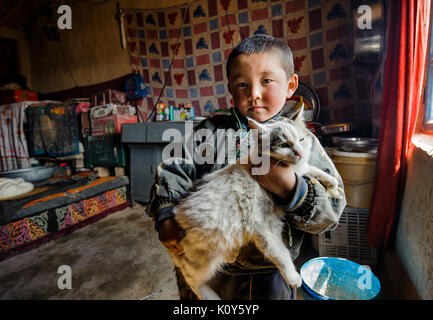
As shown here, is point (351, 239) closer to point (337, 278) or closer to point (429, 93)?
point (337, 278)

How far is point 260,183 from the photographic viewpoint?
2.27 ft

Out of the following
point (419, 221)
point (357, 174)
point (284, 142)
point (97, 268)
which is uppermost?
point (284, 142)

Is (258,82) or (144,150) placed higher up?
(258,82)

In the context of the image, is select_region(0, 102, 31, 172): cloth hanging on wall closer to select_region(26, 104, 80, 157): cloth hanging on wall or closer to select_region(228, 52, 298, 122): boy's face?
select_region(26, 104, 80, 157): cloth hanging on wall

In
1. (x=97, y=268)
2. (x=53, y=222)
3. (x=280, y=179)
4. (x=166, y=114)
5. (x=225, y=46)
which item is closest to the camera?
(x=280, y=179)

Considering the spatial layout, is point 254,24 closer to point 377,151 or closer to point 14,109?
point 377,151

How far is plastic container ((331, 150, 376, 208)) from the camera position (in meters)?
1.67

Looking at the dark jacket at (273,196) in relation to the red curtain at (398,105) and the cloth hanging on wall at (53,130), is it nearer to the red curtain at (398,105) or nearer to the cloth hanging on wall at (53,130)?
the red curtain at (398,105)

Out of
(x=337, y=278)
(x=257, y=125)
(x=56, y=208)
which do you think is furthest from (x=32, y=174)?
(x=337, y=278)

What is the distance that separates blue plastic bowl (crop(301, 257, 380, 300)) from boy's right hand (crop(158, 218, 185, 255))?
105 centimetres

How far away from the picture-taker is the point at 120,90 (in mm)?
3967

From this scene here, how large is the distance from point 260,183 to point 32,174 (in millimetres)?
4223

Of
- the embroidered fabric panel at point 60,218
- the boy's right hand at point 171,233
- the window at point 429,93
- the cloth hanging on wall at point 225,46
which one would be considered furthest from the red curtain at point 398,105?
the embroidered fabric panel at point 60,218
